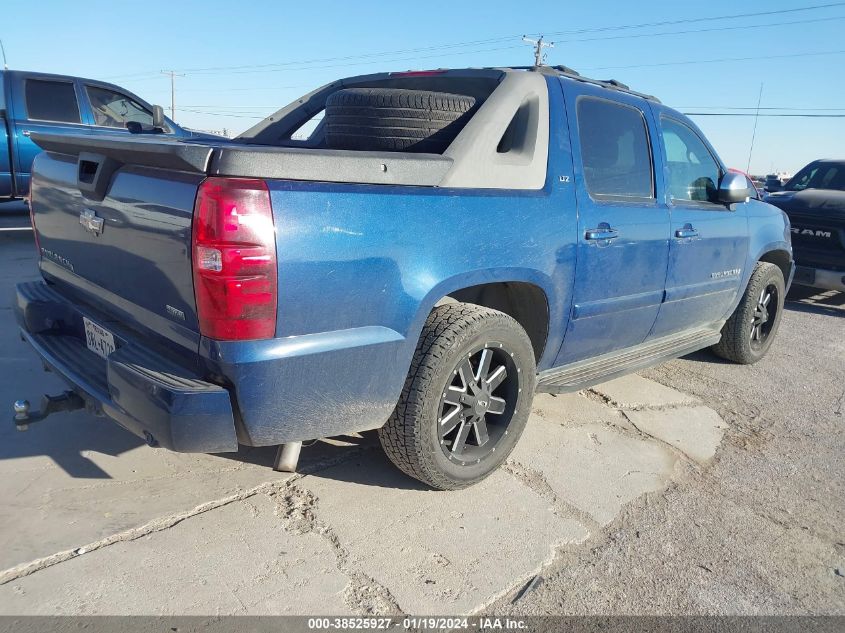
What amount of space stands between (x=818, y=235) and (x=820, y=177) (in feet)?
6.73

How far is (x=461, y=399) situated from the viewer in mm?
2906

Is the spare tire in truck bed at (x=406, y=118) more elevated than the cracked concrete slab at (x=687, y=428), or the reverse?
the spare tire in truck bed at (x=406, y=118)

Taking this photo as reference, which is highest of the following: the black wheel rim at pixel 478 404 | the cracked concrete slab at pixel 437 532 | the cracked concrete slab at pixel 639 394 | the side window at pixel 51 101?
the side window at pixel 51 101

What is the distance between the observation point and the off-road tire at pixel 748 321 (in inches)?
197

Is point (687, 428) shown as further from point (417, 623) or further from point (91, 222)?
point (91, 222)

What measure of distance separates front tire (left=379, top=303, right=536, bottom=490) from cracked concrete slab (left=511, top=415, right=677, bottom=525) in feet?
1.15

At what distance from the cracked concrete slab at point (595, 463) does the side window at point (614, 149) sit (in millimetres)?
1331

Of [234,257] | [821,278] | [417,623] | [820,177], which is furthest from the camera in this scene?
[820,177]

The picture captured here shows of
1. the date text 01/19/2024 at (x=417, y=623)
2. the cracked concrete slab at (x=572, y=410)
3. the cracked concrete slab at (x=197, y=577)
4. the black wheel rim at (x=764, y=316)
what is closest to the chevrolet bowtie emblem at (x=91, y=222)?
the cracked concrete slab at (x=197, y=577)

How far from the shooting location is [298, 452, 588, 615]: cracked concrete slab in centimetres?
240

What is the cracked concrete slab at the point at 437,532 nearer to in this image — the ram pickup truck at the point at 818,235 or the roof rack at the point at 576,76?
the roof rack at the point at 576,76

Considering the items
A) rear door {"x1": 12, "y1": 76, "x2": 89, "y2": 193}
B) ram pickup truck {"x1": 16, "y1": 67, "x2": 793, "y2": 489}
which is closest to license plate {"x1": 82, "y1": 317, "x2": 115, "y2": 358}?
ram pickup truck {"x1": 16, "y1": 67, "x2": 793, "y2": 489}

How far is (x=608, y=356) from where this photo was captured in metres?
3.81

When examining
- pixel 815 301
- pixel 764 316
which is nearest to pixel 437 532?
pixel 764 316
